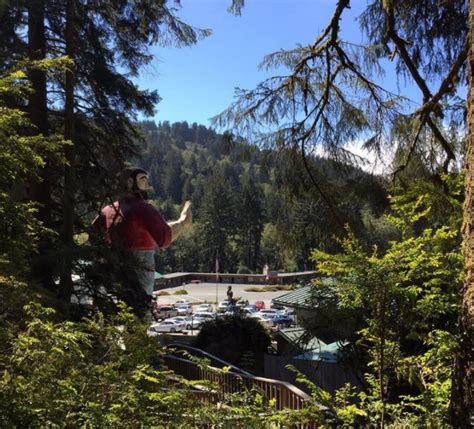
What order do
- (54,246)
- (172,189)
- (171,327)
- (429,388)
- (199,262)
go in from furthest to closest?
(172,189) → (199,262) → (171,327) → (54,246) → (429,388)

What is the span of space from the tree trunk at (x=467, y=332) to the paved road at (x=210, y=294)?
50311mm

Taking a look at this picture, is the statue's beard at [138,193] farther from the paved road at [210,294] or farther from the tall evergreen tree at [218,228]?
the tall evergreen tree at [218,228]

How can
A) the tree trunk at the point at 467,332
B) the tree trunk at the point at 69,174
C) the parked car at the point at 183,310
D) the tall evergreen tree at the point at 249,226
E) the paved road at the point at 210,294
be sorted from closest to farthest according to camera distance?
the tree trunk at the point at 467,332, the tree trunk at the point at 69,174, the parked car at the point at 183,310, the paved road at the point at 210,294, the tall evergreen tree at the point at 249,226

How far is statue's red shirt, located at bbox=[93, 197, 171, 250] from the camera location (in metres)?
10.6

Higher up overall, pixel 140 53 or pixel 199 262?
pixel 140 53

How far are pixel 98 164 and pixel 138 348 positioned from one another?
8199 mm

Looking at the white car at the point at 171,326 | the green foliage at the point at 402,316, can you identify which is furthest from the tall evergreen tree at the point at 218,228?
the green foliage at the point at 402,316

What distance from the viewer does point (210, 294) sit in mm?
65750

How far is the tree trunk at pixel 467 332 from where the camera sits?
3.04 meters

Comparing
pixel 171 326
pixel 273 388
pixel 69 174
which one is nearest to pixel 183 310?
pixel 171 326

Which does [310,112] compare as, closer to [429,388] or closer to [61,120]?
[429,388]

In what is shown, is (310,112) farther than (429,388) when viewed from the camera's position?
Yes

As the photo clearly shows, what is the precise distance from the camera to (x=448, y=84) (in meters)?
6.23

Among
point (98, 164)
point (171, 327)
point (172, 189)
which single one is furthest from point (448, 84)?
point (172, 189)
